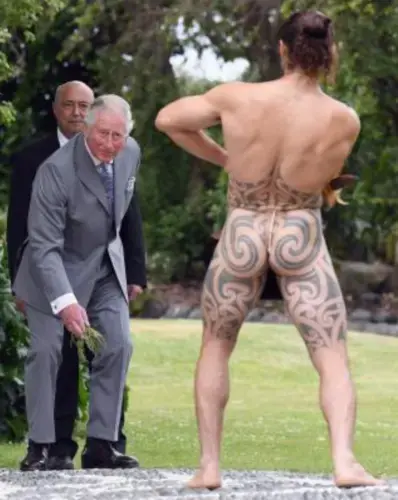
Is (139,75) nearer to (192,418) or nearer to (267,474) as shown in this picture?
(192,418)

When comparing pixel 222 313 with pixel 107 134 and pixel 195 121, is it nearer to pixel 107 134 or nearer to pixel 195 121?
pixel 195 121

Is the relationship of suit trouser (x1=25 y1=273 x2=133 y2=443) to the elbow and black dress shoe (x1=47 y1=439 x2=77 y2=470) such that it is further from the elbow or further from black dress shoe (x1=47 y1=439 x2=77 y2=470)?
the elbow

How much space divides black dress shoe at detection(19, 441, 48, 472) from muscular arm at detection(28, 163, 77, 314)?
873 millimetres

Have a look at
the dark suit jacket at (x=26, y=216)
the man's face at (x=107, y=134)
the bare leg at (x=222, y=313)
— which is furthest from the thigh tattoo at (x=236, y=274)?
the dark suit jacket at (x=26, y=216)

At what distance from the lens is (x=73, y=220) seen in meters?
8.98

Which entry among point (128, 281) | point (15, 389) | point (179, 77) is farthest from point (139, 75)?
point (128, 281)

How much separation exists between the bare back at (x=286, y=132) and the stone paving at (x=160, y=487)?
1.32 m

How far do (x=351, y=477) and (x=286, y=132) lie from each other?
1474 mm

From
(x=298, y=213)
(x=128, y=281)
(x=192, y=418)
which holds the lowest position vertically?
(x=192, y=418)

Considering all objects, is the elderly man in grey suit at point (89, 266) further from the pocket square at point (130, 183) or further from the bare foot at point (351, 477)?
the bare foot at point (351, 477)

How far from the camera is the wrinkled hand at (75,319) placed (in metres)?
8.33

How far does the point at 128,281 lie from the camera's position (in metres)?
Answer: 9.67

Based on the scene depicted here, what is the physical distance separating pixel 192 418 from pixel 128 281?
569 cm

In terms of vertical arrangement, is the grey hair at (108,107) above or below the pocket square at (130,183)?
above
